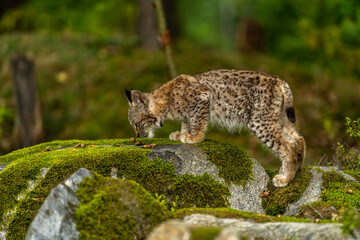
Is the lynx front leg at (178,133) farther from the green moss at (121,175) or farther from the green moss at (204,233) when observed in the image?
the green moss at (204,233)

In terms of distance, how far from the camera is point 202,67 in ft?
41.0

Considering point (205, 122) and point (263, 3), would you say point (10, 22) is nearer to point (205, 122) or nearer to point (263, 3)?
point (263, 3)

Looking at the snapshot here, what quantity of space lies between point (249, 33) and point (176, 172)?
1152 cm

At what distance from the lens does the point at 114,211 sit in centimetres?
356

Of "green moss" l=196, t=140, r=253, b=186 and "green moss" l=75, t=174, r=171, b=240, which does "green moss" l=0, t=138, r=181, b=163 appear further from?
"green moss" l=75, t=174, r=171, b=240

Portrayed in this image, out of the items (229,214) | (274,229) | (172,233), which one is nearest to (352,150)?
(229,214)

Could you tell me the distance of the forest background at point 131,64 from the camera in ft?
37.4

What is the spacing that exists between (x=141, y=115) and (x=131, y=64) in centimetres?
675

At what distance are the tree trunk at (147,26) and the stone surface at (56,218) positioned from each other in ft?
33.2

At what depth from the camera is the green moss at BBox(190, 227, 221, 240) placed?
2914mm

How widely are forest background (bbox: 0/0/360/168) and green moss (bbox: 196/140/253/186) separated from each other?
14.1 feet

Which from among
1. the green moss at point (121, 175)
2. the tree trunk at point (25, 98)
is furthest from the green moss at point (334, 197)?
the tree trunk at point (25, 98)

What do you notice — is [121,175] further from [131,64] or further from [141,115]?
[131,64]

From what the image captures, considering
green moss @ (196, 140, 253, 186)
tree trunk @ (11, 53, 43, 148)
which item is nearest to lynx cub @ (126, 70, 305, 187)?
green moss @ (196, 140, 253, 186)
